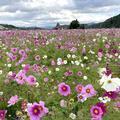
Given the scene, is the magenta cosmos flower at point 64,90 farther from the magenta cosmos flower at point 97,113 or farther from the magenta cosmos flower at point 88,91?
the magenta cosmos flower at point 97,113

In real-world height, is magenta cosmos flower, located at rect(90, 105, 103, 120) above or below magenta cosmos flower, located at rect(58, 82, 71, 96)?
below

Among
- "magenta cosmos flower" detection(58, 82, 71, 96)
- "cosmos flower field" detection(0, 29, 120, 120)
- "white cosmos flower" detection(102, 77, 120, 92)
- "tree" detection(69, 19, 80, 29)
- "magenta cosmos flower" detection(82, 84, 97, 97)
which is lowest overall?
"tree" detection(69, 19, 80, 29)

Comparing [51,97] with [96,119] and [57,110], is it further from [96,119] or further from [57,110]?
[96,119]

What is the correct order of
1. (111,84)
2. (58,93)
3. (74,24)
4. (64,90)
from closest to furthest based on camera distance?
1. (111,84)
2. (64,90)
3. (58,93)
4. (74,24)

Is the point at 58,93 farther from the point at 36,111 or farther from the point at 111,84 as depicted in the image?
the point at 111,84

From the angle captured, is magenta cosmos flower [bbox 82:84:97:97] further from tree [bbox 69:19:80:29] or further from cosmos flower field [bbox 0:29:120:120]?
tree [bbox 69:19:80:29]

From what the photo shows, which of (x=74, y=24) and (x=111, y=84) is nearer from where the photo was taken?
(x=111, y=84)

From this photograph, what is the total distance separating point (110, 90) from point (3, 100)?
2.65 metres

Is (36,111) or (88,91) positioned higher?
(88,91)

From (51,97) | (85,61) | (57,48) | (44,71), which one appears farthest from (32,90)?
(57,48)

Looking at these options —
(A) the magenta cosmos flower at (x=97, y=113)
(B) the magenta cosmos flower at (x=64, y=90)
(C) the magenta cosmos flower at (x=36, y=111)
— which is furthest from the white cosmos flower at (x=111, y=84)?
(B) the magenta cosmos flower at (x=64, y=90)

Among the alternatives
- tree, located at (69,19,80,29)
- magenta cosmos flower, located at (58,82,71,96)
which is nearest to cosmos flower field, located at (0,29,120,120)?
magenta cosmos flower, located at (58,82,71,96)

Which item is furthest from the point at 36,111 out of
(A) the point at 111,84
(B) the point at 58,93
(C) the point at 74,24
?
(C) the point at 74,24

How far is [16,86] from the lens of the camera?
734 centimetres
